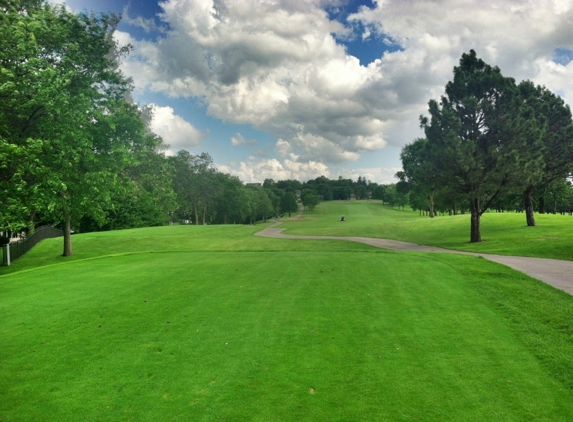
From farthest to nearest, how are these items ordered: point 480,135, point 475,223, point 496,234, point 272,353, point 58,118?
1. point 496,234
2. point 475,223
3. point 480,135
4. point 58,118
5. point 272,353

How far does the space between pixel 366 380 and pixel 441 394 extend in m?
1.12

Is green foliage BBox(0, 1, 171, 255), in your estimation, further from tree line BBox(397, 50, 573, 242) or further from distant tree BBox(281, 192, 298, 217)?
distant tree BBox(281, 192, 298, 217)

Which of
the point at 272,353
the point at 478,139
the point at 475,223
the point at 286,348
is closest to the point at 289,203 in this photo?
the point at 475,223

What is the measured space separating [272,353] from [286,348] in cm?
33

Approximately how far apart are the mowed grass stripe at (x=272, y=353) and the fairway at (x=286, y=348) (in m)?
0.03

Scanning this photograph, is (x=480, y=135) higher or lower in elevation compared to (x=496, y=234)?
higher

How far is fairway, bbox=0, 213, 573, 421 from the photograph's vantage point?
16.0ft

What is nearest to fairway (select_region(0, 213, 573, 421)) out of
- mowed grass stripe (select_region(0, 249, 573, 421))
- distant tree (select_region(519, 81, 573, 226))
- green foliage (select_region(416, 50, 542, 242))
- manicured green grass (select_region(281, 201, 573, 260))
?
mowed grass stripe (select_region(0, 249, 573, 421))

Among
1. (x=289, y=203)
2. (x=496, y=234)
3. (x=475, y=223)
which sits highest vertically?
(x=289, y=203)

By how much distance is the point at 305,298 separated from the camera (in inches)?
382

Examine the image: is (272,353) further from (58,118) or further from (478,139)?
(478,139)

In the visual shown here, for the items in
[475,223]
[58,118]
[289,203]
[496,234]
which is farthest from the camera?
[289,203]

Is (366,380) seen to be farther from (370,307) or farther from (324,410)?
(370,307)

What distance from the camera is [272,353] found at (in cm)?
634
